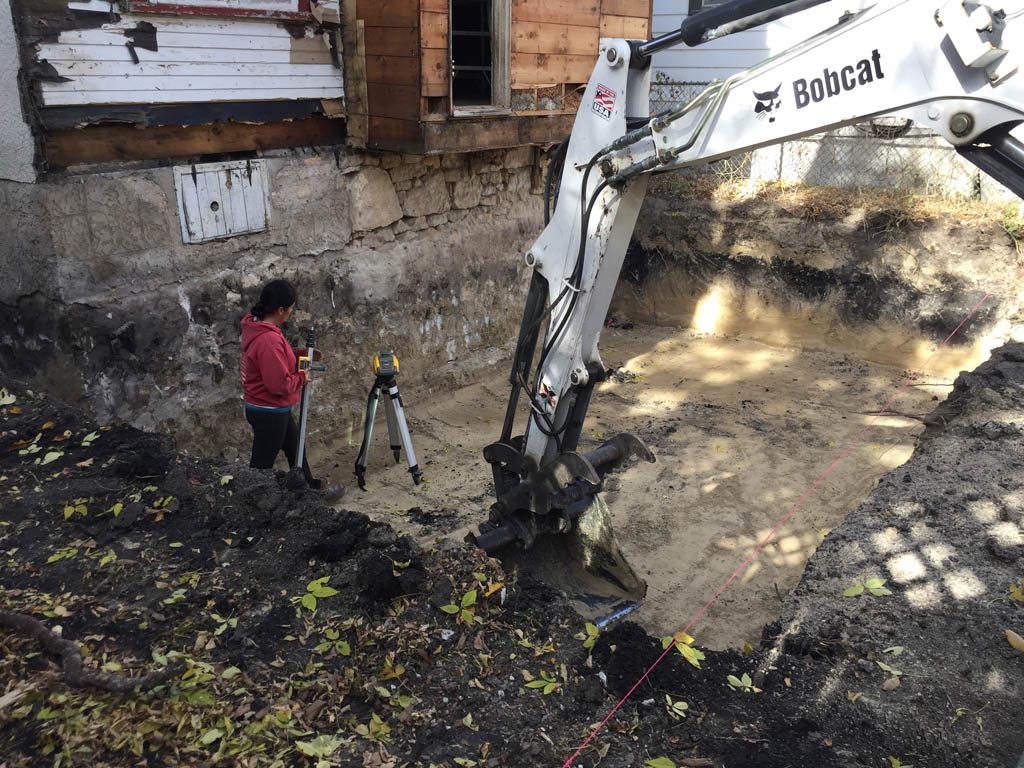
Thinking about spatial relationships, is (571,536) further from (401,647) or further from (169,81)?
(169,81)

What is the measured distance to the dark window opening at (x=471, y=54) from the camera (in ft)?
30.2

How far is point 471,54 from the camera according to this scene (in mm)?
9938

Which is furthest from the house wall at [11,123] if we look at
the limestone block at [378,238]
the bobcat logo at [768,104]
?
the bobcat logo at [768,104]

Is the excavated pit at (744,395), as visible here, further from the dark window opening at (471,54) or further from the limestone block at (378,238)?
the dark window opening at (471,54)

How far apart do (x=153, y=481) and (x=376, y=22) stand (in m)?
4.58

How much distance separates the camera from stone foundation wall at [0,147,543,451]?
19.6 feet

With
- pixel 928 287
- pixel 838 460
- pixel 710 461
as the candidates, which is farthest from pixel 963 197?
pixel 710 461

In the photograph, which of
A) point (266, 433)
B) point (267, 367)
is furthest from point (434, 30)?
point (266, 433)

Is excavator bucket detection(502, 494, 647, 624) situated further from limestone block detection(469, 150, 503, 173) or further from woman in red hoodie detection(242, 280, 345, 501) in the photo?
limestone block detection(469, 150, 503, 173)

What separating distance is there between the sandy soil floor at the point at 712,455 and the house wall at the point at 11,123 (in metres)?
3.36

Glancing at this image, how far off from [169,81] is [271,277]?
1735 millimetres

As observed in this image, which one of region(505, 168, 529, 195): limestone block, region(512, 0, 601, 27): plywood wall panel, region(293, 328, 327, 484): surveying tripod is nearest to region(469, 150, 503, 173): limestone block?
region(505, 168, 529, 195): limestone block

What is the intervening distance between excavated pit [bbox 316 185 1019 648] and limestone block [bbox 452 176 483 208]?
6.34ft

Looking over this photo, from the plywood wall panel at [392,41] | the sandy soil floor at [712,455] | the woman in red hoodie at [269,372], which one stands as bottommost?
the sandy soil floor at [712,455]
